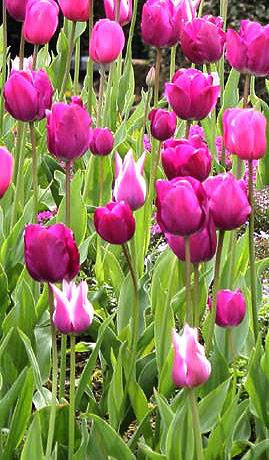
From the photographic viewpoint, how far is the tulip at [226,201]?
4.01ft

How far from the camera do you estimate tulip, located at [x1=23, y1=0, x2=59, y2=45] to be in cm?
201

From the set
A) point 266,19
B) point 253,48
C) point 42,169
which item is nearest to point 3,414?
point 253,48

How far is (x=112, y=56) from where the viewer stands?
2.10m

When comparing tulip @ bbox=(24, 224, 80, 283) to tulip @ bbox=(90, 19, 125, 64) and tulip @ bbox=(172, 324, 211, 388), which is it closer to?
tulip @ bbox=(172, 324, 211, 388)

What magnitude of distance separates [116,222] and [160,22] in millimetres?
910

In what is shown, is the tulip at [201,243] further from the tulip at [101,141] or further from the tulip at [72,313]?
the tulip at [101,141]

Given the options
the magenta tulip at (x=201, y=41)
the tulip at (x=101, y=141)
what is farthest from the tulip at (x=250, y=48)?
the tulip at (x=101, y=141)

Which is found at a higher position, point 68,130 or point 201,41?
point 201,41

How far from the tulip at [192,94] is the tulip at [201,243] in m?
0.41

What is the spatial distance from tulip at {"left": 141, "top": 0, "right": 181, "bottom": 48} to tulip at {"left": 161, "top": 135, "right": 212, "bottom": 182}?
2.57 feet

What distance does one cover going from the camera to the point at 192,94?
161cm

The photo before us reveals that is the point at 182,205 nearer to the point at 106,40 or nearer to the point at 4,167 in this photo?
the point at 4,167

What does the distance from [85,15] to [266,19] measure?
5.20m

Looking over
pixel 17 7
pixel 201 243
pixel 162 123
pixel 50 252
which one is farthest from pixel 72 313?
pixel 17 7
